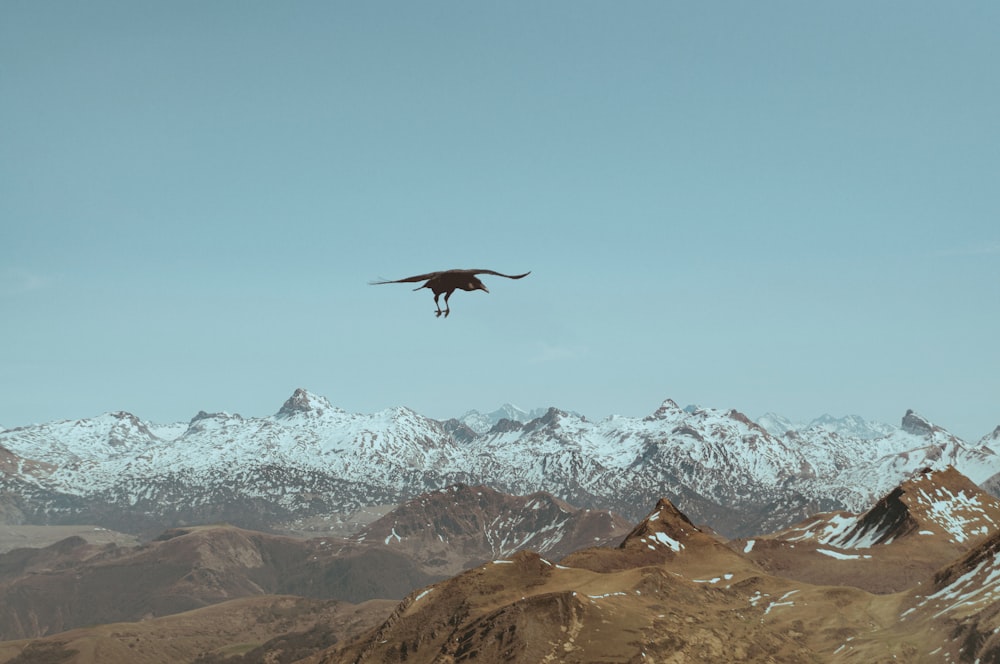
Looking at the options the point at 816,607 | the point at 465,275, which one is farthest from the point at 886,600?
the point at 465,275

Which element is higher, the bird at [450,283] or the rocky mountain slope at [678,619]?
the bird at [450,283]

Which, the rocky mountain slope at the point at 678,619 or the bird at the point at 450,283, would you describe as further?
the rocky mountain slope at the point at 678,619

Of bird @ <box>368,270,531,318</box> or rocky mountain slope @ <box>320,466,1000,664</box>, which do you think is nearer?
bird @ <box>368,270,531,318</box>

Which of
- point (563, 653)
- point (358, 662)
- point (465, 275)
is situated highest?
point (465, 275)

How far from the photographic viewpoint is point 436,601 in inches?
5605

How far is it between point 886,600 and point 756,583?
26270mm

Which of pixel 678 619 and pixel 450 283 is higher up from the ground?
pixel 450 283

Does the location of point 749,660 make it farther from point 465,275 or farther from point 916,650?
point 465,275

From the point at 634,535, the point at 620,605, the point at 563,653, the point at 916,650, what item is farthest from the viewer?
the point at 634,535

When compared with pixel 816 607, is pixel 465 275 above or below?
above

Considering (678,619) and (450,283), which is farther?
(678,619)

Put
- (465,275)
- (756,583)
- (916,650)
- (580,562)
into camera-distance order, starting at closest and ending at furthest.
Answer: (465,275), (916,650), (756,583), (580,562)

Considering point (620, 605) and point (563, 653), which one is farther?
point (620, 605)

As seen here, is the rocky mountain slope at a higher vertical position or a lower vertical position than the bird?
lower
